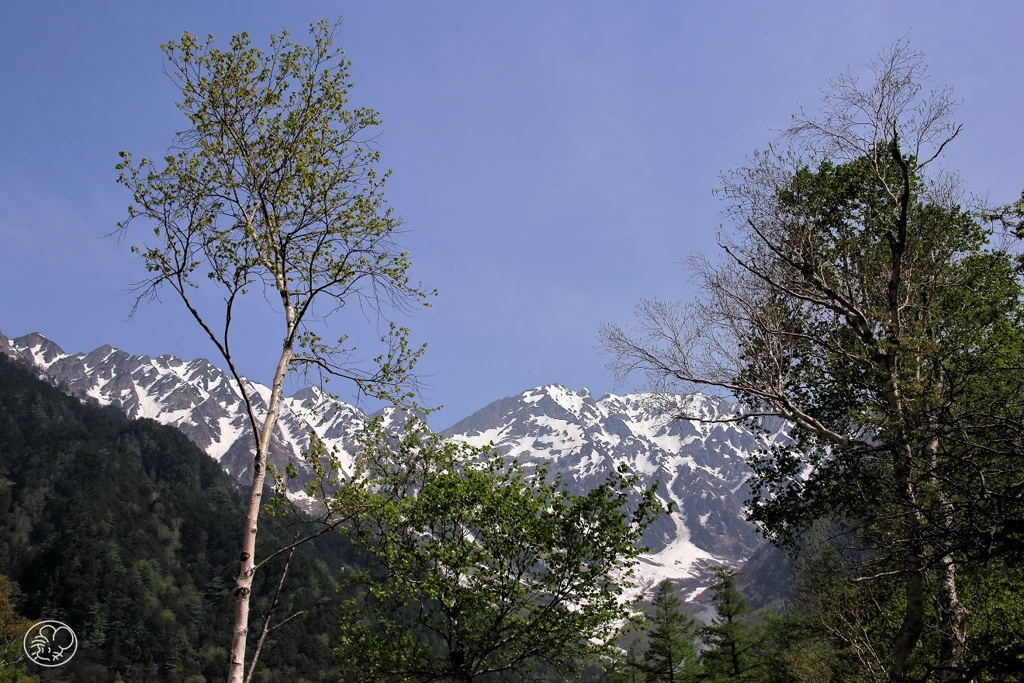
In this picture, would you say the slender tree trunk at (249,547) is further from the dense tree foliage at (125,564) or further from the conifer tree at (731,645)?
the dense tree foliage at (125,564)

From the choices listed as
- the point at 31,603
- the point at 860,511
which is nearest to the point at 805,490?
the point at 860,511

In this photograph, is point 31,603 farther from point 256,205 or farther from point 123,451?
point 256,205

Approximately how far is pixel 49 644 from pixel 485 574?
9192 centimetres

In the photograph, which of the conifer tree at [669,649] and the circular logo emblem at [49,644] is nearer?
the conifer tree at [669,649]

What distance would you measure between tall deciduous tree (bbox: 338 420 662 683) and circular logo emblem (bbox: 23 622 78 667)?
144 feet

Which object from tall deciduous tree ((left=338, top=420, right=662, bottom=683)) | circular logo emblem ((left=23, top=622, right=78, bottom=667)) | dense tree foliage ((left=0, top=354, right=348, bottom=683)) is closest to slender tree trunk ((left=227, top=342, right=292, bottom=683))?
tall deciduous tree ((left=338, top=420, right=662, bottom=683))

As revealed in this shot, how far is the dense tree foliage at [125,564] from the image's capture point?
129375mm

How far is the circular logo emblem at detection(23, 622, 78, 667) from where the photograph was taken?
2522 inches

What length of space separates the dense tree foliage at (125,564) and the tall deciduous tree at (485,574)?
11985 cm

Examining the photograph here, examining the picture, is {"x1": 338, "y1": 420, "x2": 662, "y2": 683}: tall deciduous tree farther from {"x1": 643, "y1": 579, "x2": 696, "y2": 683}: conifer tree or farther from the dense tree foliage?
the dense tree foliage

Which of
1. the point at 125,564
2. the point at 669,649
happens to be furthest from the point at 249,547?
the point at 125,564

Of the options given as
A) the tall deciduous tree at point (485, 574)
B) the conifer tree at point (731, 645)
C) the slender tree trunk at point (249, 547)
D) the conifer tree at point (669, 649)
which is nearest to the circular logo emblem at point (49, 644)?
the conifer tree at point (669, 649)

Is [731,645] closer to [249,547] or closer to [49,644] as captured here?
[249,547]

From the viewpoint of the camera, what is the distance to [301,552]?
161 meters
